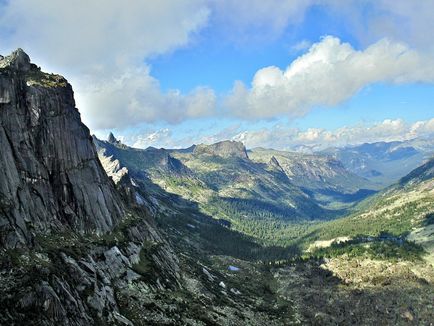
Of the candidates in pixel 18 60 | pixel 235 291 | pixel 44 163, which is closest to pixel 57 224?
pixel 44 163

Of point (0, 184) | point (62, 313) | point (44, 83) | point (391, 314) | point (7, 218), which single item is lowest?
point (391, 314)

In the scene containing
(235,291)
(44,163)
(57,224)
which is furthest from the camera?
(235,291)

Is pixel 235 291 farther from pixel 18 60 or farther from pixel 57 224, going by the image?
pixel 18 60

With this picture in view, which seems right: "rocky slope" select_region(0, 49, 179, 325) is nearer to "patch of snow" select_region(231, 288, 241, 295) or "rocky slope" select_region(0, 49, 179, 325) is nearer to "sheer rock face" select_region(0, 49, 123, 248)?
"sheer rock face" select_region(0, 49, 123, 248)

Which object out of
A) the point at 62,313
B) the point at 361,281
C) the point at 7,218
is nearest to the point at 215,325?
the point at 62,313

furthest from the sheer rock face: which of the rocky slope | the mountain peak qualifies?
the rocky slope

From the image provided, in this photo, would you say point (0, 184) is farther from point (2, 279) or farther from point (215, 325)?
point (215, 325)

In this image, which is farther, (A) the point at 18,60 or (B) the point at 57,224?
(A) the point at 18,60
